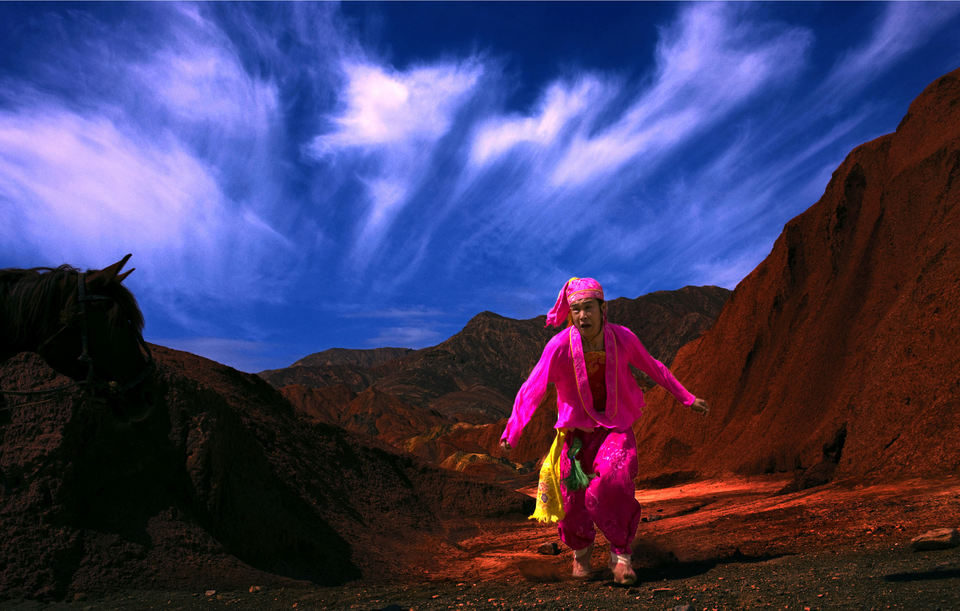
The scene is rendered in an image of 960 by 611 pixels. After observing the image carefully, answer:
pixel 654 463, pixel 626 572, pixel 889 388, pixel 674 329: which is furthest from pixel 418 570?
pixel 674 329

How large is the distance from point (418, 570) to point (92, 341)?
13.9 ft

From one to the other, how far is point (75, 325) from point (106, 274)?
1.21 feet

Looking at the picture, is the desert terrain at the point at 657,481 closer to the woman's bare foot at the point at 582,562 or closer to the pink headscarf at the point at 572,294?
the woman's bare foot at the point at 582,562

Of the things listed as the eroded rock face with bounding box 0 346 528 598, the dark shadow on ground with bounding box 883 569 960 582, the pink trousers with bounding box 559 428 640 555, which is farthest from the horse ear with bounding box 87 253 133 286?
the dark shadow on ground with bounding box 883 569 960 582

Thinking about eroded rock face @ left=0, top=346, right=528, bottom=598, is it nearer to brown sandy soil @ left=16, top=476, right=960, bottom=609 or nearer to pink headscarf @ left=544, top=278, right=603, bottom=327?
brown sandy soil @ left=16, top=476, right=960, bottom=609

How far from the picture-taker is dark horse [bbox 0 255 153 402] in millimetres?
3619

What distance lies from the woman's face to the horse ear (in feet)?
10.7

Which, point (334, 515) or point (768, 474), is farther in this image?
point (768, 474)

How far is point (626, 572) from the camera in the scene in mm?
4227

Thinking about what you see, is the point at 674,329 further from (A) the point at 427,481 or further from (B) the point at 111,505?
(B) the point at 111,505

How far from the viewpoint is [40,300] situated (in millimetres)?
3664

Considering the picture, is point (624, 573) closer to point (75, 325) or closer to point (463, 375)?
point (75, 325)

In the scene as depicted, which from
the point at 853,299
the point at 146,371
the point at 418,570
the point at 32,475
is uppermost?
the point at 853,299

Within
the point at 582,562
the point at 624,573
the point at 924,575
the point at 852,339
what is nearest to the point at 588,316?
the point at 624,573
